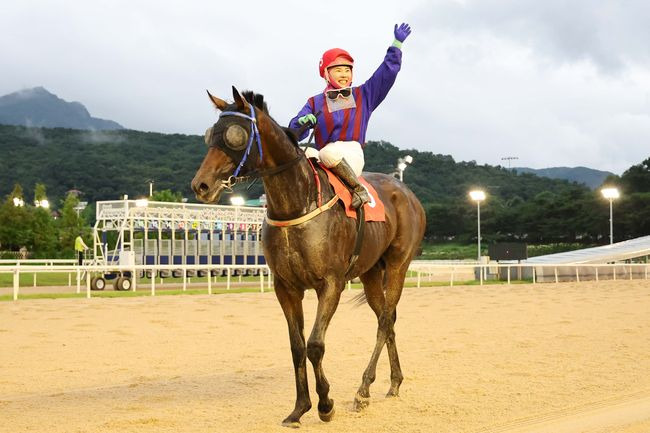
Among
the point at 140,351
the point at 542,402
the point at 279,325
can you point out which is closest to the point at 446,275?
the point at 279,325

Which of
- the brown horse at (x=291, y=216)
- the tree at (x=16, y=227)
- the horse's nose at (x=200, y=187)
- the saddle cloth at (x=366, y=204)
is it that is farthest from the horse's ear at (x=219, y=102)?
the tree at (x=16, y=227)

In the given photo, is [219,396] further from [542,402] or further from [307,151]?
[542,402]

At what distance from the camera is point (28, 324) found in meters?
11.7

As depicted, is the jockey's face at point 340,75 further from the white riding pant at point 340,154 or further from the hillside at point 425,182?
the hillside at point 425,182

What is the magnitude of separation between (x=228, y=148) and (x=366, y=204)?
1435mm

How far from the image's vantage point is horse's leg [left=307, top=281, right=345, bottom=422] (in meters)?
4.80

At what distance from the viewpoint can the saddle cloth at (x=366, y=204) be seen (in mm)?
5242

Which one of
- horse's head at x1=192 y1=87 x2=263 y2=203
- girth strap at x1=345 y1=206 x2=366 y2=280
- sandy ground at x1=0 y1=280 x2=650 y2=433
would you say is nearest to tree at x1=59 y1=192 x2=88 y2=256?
sandy ground at x1=0 y1=280 x2=650 y2=433

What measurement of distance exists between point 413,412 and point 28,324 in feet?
27.2

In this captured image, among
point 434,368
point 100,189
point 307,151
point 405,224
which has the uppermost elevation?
point 100,189

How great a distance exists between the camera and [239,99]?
458 cm

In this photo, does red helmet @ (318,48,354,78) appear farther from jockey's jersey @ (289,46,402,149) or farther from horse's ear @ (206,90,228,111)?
horse's ear @ (206,90,228,111)

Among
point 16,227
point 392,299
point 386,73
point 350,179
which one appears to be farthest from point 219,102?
point 16,227

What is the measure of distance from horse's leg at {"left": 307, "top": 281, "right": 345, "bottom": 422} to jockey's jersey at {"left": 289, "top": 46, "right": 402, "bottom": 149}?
1199mm
